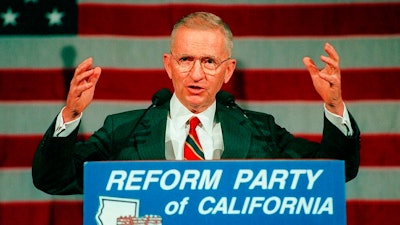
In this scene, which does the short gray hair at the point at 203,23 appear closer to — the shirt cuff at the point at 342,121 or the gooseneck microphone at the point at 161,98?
the gooseneck microphone at the point at 161,98

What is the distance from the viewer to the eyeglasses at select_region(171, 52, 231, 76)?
1601 mm

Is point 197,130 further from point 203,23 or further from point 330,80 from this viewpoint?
point 330,80

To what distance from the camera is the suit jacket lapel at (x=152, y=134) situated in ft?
5.18

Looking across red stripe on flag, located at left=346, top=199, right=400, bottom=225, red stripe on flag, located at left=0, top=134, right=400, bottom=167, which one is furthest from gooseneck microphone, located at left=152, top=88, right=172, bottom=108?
red stripe on flag, located at left=346, top=199, right=400, bottom=225

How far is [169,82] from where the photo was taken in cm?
221

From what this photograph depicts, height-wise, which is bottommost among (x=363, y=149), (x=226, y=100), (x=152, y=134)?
(x=363, y=149)

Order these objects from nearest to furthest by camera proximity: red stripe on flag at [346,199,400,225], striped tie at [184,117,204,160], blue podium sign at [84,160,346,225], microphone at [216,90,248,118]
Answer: blue podium sign at [84,160,346,225], striped tie at [184,117,204,160], microphone at [216,90,248,118], red stripe on flag at [346,199,400,225]

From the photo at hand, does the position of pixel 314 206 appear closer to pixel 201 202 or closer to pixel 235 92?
pixel 201 202

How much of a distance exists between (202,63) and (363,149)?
918 mm

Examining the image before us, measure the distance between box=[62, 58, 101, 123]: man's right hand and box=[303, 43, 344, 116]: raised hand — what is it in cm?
57

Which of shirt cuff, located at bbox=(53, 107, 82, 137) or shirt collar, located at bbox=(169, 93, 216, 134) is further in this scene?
shirt collar, located at bbox=(169, 93, 216, 134)

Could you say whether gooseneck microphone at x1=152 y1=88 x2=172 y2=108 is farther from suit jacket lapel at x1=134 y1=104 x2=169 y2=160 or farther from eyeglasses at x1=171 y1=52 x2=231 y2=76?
eyeglasses at x1=171 y1=52 x2=231 y2=76

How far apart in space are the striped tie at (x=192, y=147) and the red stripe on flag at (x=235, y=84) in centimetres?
62

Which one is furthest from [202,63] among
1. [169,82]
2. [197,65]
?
[169,82]
